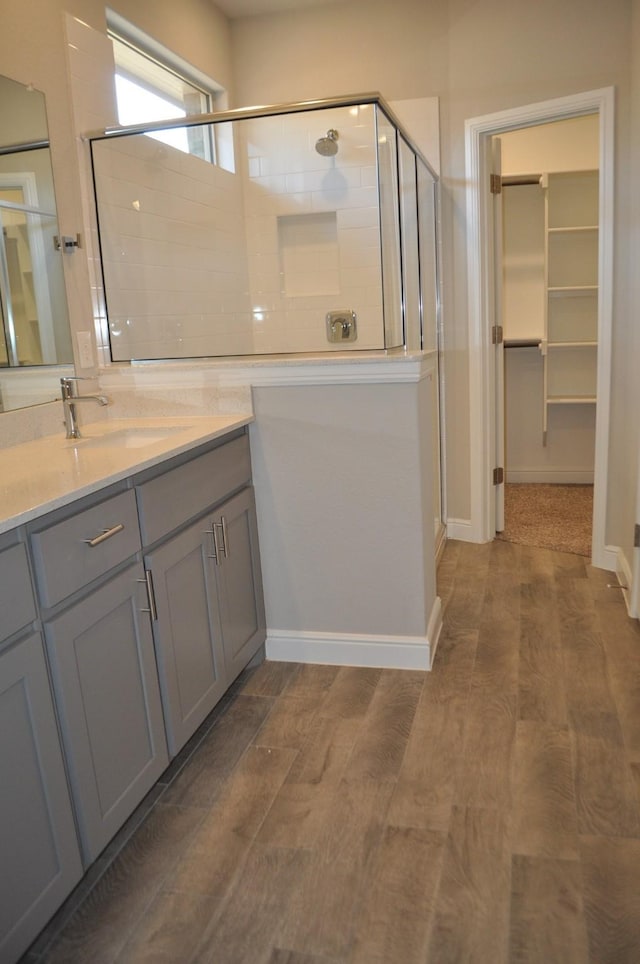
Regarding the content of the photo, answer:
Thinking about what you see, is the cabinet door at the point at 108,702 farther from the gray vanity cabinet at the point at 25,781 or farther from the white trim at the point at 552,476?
the white trim at the point at 552,476

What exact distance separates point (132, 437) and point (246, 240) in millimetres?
1783

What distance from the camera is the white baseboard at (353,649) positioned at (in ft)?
8.74

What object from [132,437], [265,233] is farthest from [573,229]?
[132,437]

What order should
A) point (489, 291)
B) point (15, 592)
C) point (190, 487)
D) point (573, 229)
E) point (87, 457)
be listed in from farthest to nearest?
1. point (573, 229)
2. point (489, 291)
3. point (190, 487)
4. point (87, 457)
5. point (15, 592)

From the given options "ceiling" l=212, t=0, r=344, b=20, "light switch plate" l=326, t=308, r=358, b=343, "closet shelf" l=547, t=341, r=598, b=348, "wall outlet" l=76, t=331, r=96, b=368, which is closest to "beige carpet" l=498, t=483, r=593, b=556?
"closet shelf" l=547, t=341, r=598, b=348

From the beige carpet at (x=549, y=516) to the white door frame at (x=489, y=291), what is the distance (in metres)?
0.24

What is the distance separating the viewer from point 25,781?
1.41 metres

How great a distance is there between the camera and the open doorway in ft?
15.7

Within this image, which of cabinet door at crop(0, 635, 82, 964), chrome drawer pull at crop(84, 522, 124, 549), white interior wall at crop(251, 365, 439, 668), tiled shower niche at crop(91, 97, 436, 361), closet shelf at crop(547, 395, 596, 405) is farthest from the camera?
closet shelf at crop(547, 395, 596, 405)

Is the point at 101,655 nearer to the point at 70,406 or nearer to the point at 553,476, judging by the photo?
the point at 70,406

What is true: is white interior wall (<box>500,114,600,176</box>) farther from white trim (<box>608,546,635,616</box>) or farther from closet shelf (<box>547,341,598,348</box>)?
white trim (<box>608,546,635,616</box>)

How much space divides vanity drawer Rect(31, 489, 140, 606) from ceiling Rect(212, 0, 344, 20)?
3.12 meters

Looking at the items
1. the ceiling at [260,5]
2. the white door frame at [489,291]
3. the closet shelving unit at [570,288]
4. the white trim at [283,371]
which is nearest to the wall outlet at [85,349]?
A: the white trim at [283,371]

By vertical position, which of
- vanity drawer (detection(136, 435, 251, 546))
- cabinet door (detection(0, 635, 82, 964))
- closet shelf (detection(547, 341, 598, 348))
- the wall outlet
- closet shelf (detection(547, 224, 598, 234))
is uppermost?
closet shelf (detection(547, 224, 598, 234))
